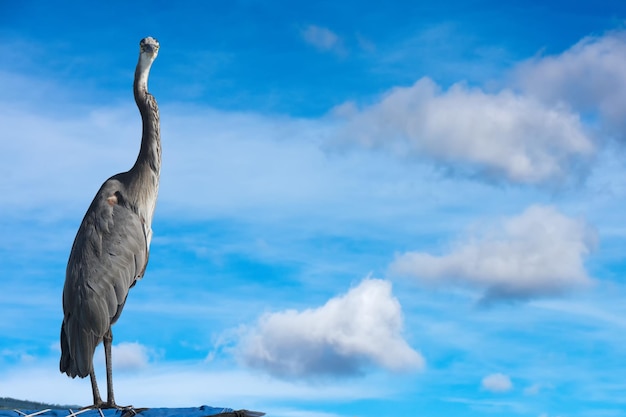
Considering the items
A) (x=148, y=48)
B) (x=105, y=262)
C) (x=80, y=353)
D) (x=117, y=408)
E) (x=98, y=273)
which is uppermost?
(x=148, y=48)

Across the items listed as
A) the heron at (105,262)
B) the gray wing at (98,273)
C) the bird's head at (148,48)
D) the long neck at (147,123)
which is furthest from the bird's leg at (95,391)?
the bird's head at (148,48)

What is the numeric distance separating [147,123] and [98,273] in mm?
2493

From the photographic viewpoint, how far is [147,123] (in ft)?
45.6

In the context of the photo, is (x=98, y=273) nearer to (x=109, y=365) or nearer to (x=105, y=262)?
(x=105, y=262)

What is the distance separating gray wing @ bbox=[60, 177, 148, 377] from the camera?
42.3 feet

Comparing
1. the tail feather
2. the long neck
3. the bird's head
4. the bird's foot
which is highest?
the bird's head

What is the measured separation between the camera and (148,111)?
45.8 feet

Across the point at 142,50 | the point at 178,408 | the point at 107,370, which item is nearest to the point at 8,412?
the point at 107,370

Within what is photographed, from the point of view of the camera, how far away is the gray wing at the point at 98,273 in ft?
42.3

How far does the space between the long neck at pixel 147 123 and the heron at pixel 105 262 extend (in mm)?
22

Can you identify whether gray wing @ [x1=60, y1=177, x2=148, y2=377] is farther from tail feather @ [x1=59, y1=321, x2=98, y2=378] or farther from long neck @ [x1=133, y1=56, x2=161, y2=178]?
long neck @ [x1=133, y1=56, x2=161, y2=178]

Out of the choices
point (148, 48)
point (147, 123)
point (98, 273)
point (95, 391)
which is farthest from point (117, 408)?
point (148, 48)

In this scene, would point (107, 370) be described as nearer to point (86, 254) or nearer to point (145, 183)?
point (86, 254)

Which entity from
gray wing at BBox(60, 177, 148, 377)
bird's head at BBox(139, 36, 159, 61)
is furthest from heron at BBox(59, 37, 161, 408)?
bird's head at BBox(139, 36, 159, 61)
